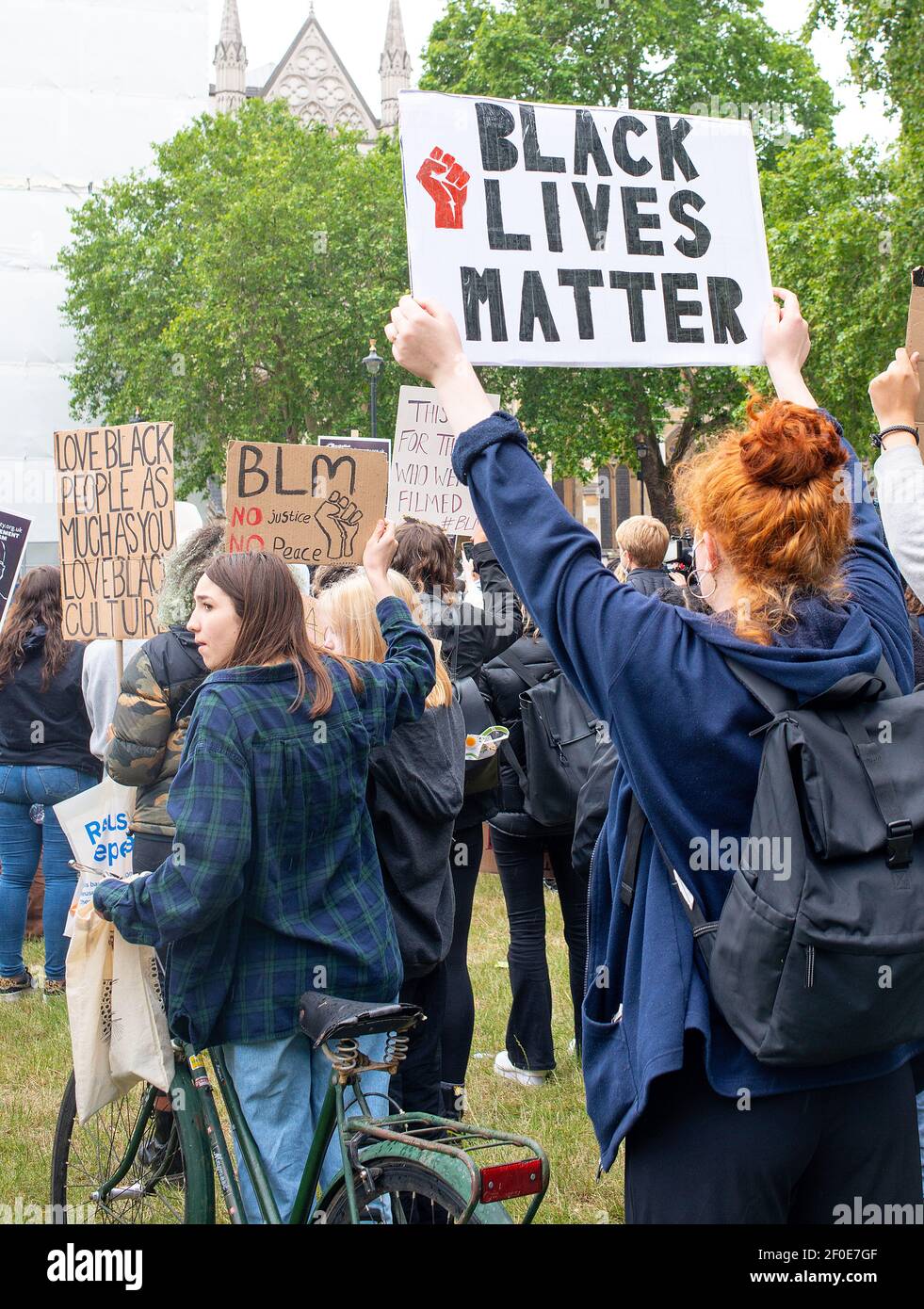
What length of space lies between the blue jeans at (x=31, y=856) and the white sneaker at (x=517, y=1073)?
90.5 inches

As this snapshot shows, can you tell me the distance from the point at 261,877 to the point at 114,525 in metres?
2.78

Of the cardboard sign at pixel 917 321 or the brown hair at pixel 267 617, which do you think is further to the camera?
the cardboard sign at pixel 917 321

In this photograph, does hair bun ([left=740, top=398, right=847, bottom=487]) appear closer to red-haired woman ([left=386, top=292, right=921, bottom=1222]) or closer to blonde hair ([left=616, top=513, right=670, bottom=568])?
red-haired woman ([left=386, top=292, right=921, bottom=1222])

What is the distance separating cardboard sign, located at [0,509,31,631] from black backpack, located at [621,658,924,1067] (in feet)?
17.6

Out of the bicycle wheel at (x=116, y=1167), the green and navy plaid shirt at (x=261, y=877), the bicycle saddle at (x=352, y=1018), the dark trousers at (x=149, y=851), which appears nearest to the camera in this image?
the bicycle saddle at (x=352, y=1018)

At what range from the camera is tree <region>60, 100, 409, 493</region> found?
3042 centimetres

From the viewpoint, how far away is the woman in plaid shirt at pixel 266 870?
2766 mm

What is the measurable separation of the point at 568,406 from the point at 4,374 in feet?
53.7

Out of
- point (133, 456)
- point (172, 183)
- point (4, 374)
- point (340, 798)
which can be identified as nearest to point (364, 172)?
point (172, 183)

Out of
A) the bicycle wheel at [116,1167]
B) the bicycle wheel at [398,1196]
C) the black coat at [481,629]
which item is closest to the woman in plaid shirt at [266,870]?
the bicycle wheel at [398,1196]

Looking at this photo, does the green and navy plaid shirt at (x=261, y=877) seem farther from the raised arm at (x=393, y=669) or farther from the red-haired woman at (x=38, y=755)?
the red-haired woman at (x=38, y=755)

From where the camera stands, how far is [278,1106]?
9.66ft

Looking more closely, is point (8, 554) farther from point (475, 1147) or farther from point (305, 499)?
point (475, 1147)
